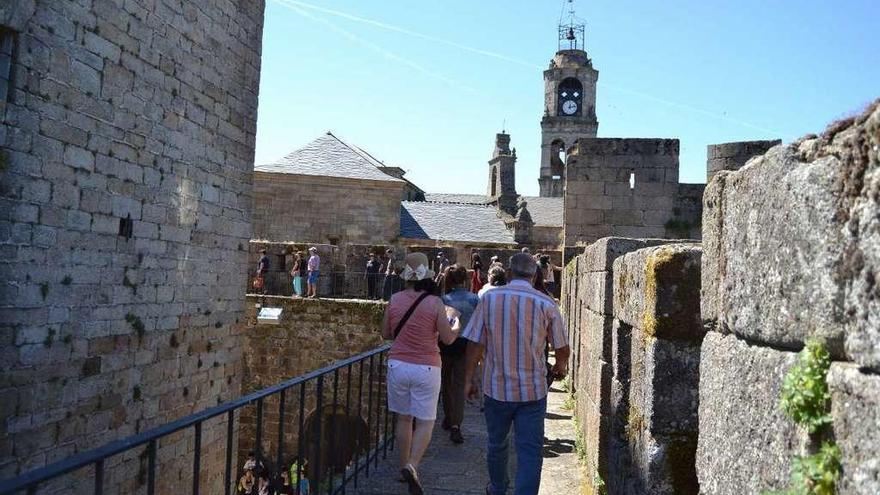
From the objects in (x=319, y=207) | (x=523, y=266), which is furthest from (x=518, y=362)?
(x=319, y=207)

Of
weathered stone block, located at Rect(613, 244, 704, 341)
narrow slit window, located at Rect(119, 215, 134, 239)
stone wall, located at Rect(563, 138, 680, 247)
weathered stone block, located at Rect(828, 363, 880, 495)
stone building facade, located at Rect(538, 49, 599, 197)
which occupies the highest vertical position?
stone building facade, located at Rect(538, 49, 599, 197)

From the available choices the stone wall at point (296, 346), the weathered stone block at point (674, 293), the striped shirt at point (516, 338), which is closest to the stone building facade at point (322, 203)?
the stone wall at point (296, 346)

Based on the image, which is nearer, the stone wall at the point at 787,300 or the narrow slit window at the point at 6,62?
the stone wall at the point at 787,300

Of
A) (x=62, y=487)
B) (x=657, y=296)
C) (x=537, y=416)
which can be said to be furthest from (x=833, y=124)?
(x=62, y=487)

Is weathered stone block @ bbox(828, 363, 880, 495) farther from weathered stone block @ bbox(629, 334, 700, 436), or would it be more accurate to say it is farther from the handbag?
the handbag

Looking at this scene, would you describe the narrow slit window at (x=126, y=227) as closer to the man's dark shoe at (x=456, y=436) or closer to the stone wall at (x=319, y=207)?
the man's dark shoe at (x=456, y=436)

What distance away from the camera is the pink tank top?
17.3ft

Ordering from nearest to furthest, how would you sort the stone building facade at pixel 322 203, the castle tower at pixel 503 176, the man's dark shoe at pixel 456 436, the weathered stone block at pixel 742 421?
the weathered stone block at pixel 742 421, the man's dark shoe at pixel 456 436, the stone building facade at pixel 322 203, the castle tower at pixel 503 176

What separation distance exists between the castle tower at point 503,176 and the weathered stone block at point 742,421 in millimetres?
47581

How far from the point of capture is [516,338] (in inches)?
182

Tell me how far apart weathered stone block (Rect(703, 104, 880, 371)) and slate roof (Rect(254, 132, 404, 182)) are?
23.9 m

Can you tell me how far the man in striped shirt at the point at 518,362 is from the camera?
4.59m

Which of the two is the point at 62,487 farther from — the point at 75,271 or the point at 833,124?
the point at 833,124

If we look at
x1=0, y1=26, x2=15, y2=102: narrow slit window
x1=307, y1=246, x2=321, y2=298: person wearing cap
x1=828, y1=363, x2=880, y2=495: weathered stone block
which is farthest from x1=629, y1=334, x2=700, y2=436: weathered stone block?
x1=307, y1=246, x2=321, y2=298: person wearing cap
